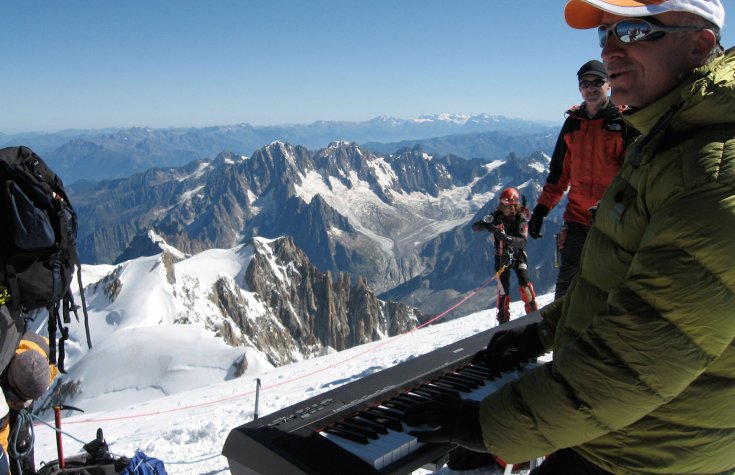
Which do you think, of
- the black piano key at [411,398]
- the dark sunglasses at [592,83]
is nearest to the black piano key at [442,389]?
the black piano key at [411,398]

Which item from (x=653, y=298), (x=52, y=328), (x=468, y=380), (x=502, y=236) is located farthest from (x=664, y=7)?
(x=502, y=236)

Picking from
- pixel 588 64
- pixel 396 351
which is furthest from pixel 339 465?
pixel 396 351

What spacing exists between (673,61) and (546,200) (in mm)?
7465

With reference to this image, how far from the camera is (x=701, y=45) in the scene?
7.91 feet

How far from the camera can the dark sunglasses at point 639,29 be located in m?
2.38

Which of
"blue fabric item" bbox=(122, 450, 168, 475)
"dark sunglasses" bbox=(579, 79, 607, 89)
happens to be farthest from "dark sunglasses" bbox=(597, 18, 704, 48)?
"blue fabric item" bbox=(122, 450, 168, 475)

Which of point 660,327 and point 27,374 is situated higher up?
point 660,327

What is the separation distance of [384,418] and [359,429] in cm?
21

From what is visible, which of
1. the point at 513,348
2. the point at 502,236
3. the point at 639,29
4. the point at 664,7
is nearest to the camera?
the point at 664,7

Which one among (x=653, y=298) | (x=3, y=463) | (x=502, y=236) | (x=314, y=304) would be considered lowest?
(x=314, y=304)

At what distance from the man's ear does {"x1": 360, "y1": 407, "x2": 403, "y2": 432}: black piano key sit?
2.64 metres

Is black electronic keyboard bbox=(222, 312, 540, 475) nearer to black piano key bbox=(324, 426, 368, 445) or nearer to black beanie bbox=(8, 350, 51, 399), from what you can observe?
black piano key bbox=(324, 426, 368, 445)

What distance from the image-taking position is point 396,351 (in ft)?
50.3

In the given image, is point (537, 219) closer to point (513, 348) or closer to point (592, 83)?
point (592, 83)
